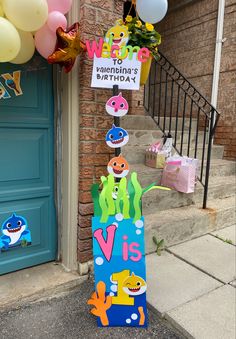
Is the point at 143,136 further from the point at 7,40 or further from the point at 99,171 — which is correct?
the point at 7,40

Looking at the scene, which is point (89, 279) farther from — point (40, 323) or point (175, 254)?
point (175, 254)

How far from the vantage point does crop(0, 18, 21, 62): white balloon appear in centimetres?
138

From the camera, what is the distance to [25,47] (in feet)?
5.45

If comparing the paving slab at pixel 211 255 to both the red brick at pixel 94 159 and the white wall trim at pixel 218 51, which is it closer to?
the red brick at pixel 94 159

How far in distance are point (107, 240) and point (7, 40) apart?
3.96ft

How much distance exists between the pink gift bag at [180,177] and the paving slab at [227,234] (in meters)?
0.55

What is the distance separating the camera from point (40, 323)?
1744mm

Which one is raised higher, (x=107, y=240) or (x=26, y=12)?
(x=26, y=12)

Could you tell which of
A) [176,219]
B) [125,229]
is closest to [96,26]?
[125,229]

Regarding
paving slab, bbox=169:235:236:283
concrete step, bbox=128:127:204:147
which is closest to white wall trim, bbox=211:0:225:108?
concrete step, bbox=128:127:204:147

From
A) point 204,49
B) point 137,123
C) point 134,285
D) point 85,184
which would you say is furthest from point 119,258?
point 204,49

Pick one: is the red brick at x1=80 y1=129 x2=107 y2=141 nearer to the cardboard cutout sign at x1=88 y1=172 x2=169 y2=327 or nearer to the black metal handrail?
the cardboard cutout sign at x1=88 y1=172 x2=169 y2=327

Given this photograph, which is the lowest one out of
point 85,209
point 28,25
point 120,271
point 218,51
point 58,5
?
point 120,271

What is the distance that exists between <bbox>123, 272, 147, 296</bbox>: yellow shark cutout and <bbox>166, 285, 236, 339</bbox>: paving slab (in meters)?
0.29
